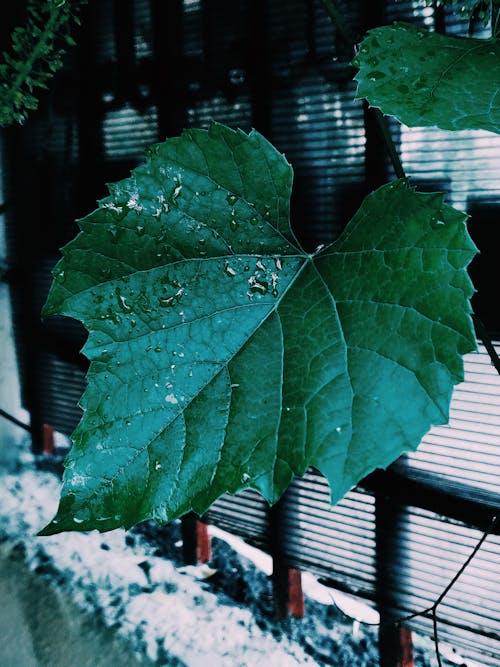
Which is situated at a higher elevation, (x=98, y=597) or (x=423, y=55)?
(x=423, y=55)

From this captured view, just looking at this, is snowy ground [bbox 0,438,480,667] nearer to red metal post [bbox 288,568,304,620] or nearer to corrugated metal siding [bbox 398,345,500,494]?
red metal post [bbox 288,568,304,620]

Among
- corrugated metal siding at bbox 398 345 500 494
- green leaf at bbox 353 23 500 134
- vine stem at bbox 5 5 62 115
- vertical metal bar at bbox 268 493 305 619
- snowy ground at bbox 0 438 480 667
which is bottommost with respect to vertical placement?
snowy ground at bbox 0 438 480 667

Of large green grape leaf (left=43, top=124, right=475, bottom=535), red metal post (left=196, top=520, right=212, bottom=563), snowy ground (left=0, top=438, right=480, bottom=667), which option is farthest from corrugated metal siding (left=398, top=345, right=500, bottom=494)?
red metal post (left=196, top=520, right=212, bottom=563)

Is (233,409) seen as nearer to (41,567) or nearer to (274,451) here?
(274,451)

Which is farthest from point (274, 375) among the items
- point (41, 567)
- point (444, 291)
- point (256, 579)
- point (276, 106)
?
point (41, 567)

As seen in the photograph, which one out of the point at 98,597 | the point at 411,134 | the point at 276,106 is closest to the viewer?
the point at 411,134

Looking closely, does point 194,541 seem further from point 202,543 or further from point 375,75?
point 375,75

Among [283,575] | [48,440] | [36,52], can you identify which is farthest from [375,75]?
[48,440]

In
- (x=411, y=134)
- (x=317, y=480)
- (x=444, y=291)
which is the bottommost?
(x=317, y=480)
